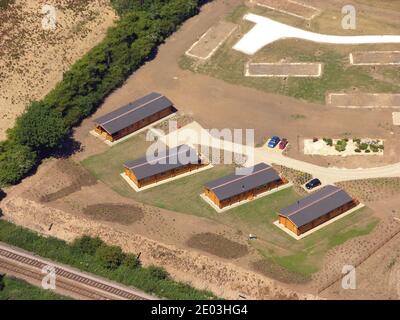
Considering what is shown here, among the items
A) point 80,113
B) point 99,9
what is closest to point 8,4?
point 99,9

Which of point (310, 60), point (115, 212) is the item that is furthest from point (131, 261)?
point (310, 60)

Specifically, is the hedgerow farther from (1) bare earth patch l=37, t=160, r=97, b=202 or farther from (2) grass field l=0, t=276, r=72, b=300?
(2) grass field l=0, t=276, r=72, b=300

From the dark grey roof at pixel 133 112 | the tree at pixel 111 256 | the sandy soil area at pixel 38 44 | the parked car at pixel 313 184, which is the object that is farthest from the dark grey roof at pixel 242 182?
the sandy soil area at pixel 38 44

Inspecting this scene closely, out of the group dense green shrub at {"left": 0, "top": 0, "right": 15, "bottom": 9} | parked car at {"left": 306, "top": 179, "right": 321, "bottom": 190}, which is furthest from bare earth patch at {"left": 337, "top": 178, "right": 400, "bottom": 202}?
dense green shrub at {"left": 0, "top": 0, "right": 15, "bottom": 9}

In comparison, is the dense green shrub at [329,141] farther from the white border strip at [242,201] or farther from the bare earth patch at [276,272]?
the bare earth patch at [276,272]

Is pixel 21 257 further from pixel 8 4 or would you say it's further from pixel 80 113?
pixel 8 4

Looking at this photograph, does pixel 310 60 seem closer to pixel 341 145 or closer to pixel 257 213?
pixel 341 145
